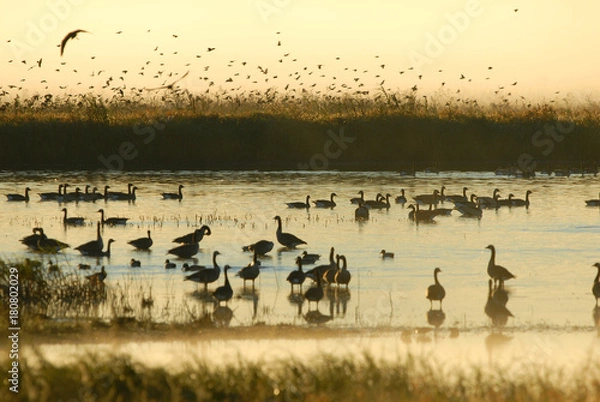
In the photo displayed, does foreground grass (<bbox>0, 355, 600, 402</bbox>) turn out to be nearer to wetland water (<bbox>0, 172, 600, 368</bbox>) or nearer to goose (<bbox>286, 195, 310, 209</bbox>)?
wetland water (<bbox>0, 172, 600, 368</bbox>)

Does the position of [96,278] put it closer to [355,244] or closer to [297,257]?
[297,257]

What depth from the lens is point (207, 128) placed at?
1837 inches

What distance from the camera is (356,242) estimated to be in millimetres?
22953

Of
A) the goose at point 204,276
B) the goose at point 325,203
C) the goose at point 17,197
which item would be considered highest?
the goose at point 17,197

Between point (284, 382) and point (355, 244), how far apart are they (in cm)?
1287

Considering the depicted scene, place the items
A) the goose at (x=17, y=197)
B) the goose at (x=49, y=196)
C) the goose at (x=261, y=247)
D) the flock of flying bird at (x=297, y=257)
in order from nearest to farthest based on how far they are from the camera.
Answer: the flock of flying bird at (x=297, y=257), the goose at (x=261, y=247), the goose at (x=17, y=197), the goose at (x=49, y=196)

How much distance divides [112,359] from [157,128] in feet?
120

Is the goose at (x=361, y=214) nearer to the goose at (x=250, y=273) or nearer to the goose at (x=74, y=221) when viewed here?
the goose at (x=74, y=221)

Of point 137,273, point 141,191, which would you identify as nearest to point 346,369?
point 137,273

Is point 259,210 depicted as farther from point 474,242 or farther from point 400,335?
point 400,335

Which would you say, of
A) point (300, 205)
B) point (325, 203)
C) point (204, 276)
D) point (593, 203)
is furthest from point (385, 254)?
point (593, 203)

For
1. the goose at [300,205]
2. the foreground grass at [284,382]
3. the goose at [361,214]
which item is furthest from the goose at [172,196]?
the foreground grass at [284,382]

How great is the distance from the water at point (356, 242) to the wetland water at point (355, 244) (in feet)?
0.12

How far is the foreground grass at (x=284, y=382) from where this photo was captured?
939cm
